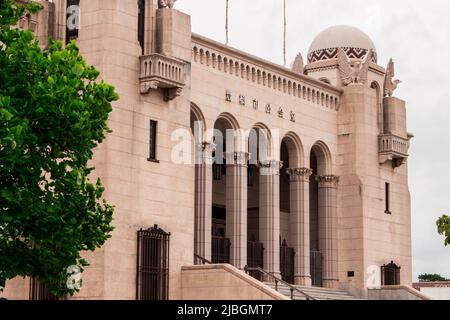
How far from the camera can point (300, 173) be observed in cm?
4659

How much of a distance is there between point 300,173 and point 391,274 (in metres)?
7.64

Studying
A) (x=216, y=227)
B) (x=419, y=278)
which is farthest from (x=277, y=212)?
(x=419, y=278)

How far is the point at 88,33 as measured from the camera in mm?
35719

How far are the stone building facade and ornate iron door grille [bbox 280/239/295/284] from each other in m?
0.08

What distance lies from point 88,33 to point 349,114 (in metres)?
17.4

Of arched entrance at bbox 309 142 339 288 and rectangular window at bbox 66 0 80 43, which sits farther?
arched entrance at bbox 309 142 339 288

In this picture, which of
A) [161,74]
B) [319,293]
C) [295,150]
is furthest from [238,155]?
[161,74]

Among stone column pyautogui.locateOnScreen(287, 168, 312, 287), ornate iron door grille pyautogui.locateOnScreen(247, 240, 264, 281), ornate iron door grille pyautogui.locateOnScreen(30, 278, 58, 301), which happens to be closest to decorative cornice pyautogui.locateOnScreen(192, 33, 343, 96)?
stone column pyautogui.locateOnScreen(287, 168, 312, 287)

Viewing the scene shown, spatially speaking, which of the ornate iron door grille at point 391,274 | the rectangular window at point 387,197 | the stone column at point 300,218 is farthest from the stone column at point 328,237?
→ the rectangular window at point 387,197

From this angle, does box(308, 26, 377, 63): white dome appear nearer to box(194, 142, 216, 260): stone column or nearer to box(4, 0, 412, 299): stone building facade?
box(4, 0, 412, 299): stone building facade

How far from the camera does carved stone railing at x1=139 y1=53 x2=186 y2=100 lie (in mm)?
35656

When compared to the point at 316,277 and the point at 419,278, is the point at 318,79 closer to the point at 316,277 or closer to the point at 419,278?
the point at 316,277

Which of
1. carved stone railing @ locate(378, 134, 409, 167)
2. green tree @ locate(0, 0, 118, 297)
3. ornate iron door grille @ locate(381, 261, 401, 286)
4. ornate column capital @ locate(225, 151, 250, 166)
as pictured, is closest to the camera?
green tree @ locate(0, 0, 118, 297)
